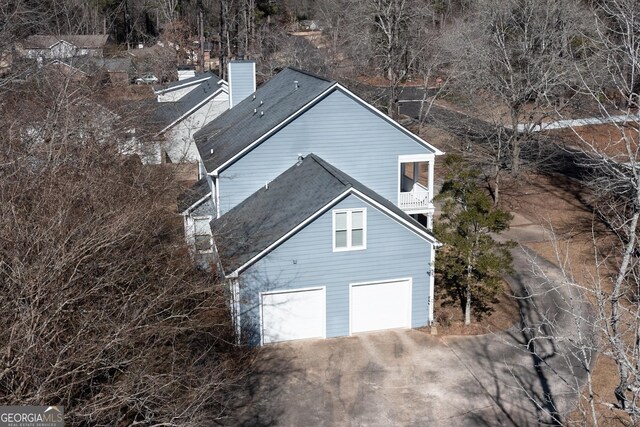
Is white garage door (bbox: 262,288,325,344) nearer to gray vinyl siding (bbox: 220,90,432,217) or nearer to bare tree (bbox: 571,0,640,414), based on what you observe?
gray vinyl siding (bbox: 220,90,432,217)

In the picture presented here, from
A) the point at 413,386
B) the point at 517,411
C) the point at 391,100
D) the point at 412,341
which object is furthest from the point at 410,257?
the point at 391,100

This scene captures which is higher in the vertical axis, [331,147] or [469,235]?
[331,147]

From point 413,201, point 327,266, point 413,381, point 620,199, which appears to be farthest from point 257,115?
point 620,199

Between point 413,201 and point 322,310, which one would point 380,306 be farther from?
point 413,201

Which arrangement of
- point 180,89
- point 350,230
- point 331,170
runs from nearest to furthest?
point 350,230, point 331,170, point 180,89

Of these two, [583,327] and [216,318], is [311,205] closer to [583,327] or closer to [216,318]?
[216,318]

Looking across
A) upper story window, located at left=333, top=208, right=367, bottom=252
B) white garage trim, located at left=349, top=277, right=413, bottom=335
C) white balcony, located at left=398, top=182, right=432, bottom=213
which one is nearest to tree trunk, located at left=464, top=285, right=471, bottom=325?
white garage trim, located at left=349, top=277, right=413, bottom=335
